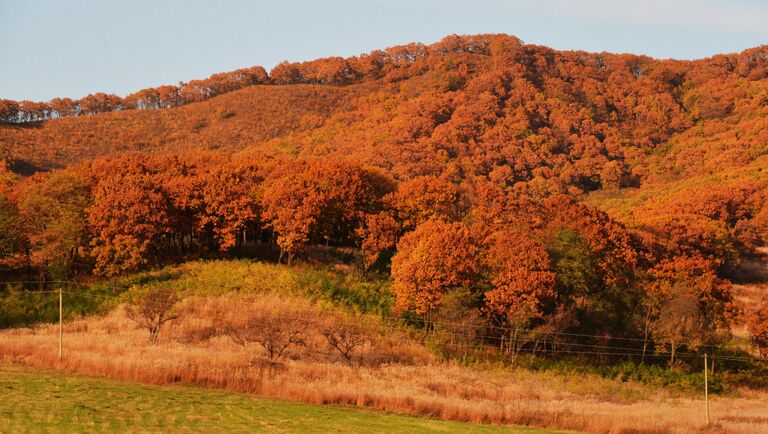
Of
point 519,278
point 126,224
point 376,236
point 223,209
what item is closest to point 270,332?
point 519,278

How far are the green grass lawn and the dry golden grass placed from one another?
2.09 m

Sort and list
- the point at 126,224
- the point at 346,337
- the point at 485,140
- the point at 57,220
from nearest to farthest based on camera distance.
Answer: the point at 346,337 < the point at 126,224 < the point at 57,220 < the point at 485,140

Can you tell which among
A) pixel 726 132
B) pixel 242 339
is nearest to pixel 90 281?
pixel 242 339

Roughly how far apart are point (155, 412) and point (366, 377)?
61.4 feet

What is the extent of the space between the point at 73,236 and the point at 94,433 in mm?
45866

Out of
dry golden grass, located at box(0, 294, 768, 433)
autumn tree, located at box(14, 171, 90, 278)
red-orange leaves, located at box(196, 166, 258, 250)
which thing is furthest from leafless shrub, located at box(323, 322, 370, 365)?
autumn tree, located at box(14, 171, 90, 278)

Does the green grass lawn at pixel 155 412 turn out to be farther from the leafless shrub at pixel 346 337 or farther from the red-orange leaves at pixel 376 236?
the red-orange leaves at pixel 376 236

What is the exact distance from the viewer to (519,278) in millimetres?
57406

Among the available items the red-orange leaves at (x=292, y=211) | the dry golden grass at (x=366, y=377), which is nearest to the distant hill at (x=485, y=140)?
the red-orange leaves at (x=292, y=211)

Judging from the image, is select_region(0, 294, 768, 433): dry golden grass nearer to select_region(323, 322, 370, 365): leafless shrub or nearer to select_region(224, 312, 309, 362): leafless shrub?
select_region(323, 322, 370, 365): leafless shrub

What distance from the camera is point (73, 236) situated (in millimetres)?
62812

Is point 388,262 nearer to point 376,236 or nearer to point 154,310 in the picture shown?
point 376,236

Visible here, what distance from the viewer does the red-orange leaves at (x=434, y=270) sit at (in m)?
57.6

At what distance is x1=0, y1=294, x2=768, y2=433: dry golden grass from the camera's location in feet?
109
